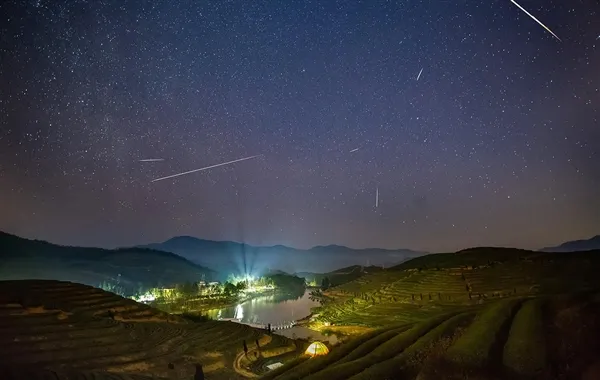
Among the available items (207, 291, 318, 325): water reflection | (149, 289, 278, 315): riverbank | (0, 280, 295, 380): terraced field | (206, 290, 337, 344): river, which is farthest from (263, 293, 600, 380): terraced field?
(149, 289, 278, 315): riverbank

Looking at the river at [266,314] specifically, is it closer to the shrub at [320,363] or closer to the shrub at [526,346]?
the shrub at [320,363]

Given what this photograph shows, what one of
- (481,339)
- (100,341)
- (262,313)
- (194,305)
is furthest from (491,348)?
(194,305)

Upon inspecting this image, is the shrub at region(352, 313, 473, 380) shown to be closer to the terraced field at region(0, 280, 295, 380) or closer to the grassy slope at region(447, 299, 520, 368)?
the grassy slope at region(447, 299, 520, 368)

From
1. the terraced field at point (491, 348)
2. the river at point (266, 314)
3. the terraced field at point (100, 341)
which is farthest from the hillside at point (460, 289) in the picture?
the terraced field at point (491, 348)

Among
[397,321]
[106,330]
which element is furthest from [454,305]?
[106,330]

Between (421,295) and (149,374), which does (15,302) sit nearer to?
(149,374)

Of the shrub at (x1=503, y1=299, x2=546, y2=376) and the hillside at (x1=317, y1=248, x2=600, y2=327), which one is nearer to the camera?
the shrub at (x1=503, y1=299, x2=546, y2=376)

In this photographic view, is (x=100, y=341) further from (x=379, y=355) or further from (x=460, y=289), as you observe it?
(x=460, y=289)
